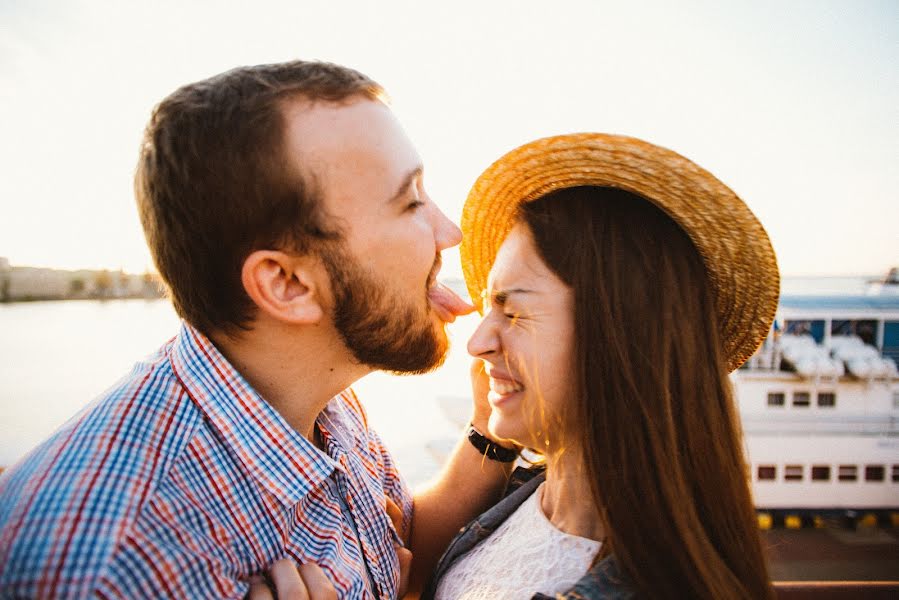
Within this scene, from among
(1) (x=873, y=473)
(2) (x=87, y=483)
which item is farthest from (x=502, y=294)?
(1) (x=873, y=473)

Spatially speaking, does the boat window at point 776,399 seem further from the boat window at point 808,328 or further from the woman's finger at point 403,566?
the woman's finger at point 403,566

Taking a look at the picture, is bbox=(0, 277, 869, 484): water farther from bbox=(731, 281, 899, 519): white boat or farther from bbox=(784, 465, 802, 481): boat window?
bbox=(784, 465, 802, 481): boat window

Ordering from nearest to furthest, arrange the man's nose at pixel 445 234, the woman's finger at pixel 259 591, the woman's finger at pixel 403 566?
the woman's finger at pixel 259 591 < the woman's finger at pixel 403 566 < the man's nose at pixel 445 234

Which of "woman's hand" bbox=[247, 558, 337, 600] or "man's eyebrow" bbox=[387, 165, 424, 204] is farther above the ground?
"man's eyebrow" bbox=[387, 165, 424, 204]

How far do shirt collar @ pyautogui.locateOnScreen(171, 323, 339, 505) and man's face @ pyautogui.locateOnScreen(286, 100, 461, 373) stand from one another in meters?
0.44

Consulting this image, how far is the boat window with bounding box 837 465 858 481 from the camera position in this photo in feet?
44.2

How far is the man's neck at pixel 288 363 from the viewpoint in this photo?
1.85 metres

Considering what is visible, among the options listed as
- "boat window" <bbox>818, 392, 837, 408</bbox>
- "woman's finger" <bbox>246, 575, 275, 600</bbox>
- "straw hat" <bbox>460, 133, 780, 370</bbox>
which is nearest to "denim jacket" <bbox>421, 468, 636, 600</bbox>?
"woman's finger" <bbox>246, 575, 275, 600</bbox>

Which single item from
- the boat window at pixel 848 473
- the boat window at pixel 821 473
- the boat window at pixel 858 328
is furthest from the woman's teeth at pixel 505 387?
the boat window at pixel 848 473

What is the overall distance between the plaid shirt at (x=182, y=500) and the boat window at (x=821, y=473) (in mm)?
15918

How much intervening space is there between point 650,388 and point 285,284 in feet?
4.28

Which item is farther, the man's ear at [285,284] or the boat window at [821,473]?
the boat window at [821,473]

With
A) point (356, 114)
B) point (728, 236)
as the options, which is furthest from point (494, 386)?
point (356, 114)

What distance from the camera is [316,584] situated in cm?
141
